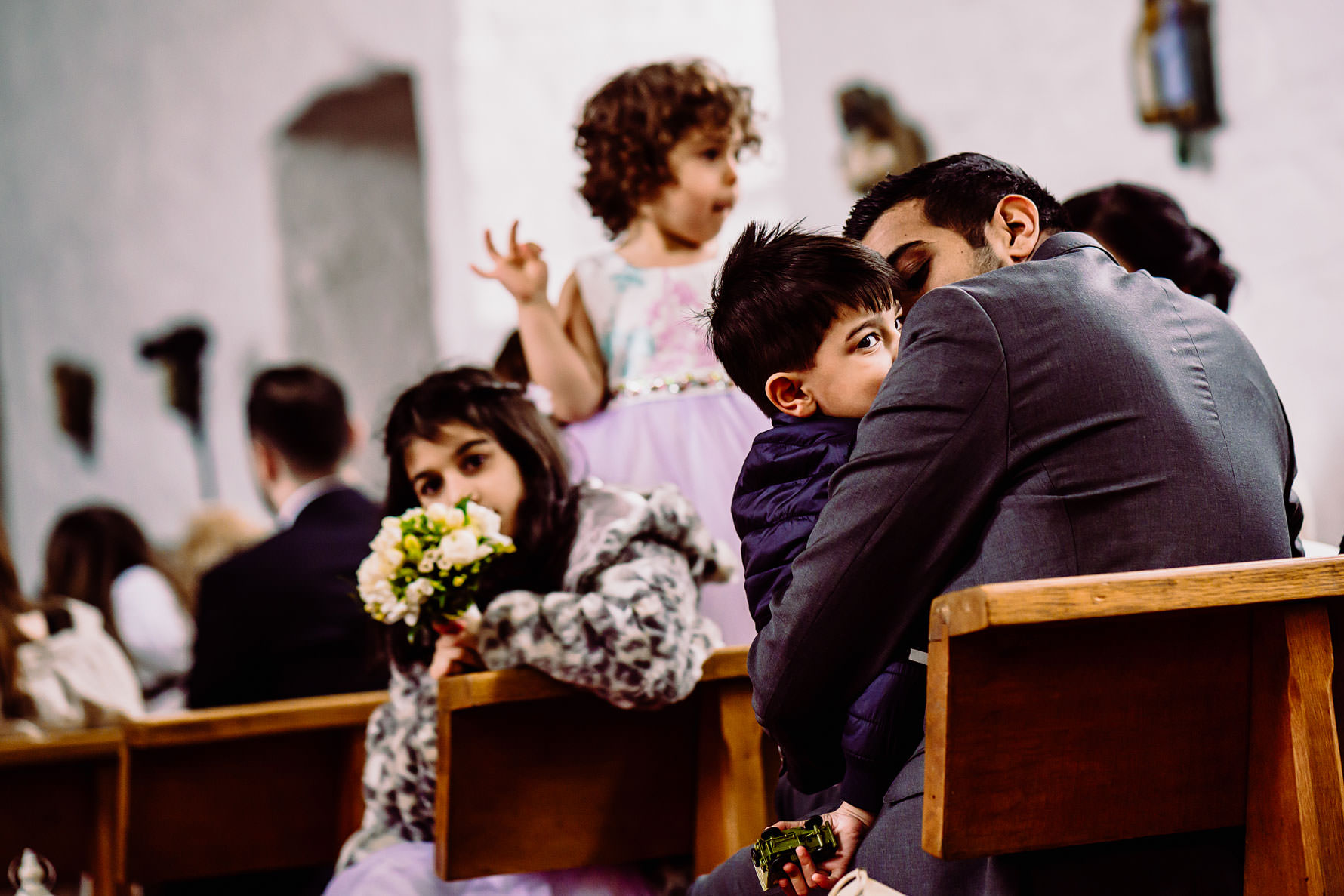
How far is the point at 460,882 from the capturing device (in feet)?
7.39

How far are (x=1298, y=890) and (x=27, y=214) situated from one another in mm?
7560

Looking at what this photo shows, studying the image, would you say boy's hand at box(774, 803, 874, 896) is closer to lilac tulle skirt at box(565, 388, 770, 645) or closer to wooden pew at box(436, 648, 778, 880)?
wooden pew at box(436, 648, 778, 880)

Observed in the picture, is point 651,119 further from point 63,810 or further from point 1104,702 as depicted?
point 1104,702

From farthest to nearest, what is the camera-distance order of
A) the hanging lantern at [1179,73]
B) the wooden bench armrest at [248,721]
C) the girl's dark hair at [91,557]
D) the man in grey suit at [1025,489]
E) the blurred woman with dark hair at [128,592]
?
the girl's dark hair at [91,557] < the blurred woman with dark hair at [128,592] < the hanging lantern at [1179,73] < the wooden bench armrest at [248,721] < the man in grey suit at [1025,489]

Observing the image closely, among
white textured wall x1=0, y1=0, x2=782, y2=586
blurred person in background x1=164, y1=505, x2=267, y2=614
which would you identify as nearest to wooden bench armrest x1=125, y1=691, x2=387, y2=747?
blurred person in background x1=164, y1=505, x2=267, y2=614

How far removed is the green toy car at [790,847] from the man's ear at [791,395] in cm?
50

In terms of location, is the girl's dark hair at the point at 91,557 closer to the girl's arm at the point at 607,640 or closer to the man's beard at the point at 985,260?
the girl's arm at the point at 607,640

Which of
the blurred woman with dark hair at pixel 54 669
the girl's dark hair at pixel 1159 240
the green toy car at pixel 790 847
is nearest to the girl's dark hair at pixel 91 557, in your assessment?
the blurred woman with dark hair at pixel 54 669

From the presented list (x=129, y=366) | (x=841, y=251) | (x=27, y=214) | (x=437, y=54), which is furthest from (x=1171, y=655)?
(x=27, y=214)

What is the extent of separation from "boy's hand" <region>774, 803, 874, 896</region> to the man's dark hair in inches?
101

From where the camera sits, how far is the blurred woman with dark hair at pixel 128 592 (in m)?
5.16

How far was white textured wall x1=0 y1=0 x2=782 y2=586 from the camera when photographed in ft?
22.8

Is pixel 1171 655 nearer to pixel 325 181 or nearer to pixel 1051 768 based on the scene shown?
pixel 1051 768

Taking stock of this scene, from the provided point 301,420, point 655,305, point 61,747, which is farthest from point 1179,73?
point 61,747
